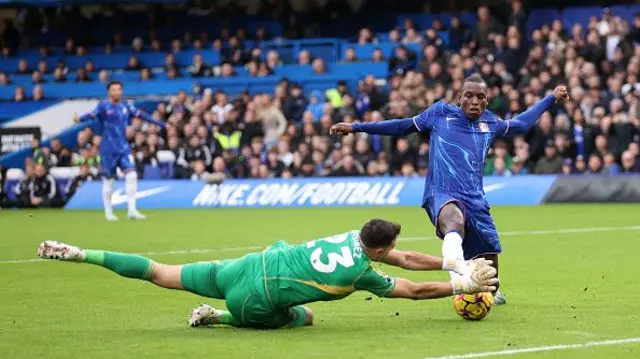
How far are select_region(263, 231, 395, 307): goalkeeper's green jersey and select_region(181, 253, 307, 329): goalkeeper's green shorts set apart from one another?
0.10 metres

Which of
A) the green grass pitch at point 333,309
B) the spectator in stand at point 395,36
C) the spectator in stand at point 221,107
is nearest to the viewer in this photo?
the green grass pitch at point 333,309

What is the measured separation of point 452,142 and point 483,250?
3.22 feet

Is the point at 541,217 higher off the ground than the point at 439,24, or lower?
lower

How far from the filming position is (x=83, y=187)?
102 ft

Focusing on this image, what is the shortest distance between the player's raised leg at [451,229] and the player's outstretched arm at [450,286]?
0.64 metres

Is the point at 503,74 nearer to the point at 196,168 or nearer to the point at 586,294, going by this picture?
the point at 196,168

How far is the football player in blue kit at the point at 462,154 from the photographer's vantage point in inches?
444

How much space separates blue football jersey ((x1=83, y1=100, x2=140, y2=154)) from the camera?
24.5m

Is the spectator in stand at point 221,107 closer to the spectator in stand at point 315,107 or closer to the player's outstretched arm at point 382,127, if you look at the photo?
the spectator in stand at point 315,107

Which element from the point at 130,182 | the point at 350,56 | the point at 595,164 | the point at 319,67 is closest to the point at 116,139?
the point at 130,182

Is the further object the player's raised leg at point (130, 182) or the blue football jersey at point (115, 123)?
the player's raised leg at point (130, 182)

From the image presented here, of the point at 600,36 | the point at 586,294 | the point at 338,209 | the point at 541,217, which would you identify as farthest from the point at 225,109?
the point at 586,294

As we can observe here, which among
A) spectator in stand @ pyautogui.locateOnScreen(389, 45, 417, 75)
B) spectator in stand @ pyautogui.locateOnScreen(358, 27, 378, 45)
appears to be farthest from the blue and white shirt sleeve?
spectator in stand @ pyautogui.locateOnScreen(358, 27, 378, 45)

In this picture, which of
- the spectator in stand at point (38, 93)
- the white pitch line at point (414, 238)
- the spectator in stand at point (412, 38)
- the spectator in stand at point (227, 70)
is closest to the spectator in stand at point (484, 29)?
the spectator in stand at point (412, 38)
